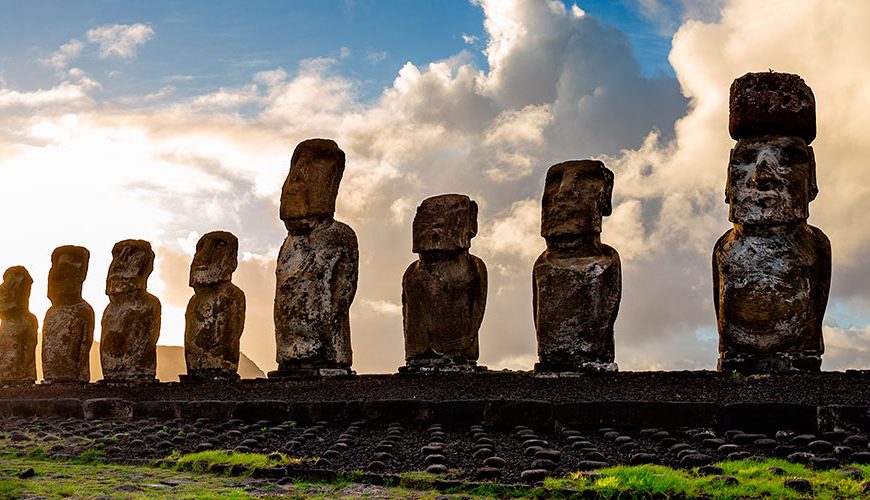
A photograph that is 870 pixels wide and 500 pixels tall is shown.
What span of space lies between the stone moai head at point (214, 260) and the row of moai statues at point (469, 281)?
0.08ft

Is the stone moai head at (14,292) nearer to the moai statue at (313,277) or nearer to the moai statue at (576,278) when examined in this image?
the moai statue at (313,277)

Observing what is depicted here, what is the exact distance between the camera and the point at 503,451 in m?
8.89

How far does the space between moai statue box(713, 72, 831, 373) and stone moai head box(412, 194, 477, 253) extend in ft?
12.8

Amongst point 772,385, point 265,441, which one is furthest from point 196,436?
point 772,385

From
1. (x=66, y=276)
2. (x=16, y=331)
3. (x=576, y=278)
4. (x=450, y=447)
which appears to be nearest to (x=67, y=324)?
(x=66, y=276)

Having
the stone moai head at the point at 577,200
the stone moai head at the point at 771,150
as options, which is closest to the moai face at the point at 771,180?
the stone moai head at the point at 771,150

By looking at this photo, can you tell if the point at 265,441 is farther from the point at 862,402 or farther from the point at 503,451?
the point at 862,402

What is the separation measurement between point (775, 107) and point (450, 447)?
241 inches

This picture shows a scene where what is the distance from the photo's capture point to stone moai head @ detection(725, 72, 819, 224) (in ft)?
38.4

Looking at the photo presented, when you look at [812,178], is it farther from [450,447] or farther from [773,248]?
[450,447]

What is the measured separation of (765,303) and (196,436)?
22.2ft

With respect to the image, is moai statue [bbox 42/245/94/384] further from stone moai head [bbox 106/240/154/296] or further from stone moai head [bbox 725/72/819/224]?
stone moai head [bbox 725/72/819/224]

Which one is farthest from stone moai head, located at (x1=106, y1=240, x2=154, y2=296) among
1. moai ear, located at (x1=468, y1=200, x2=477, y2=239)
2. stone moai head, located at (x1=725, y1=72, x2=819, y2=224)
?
stone moai head, located at (x1=725, y1=72, x2=819, y2=224)

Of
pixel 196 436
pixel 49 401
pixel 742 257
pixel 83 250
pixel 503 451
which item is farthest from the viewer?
pixel 83 250
